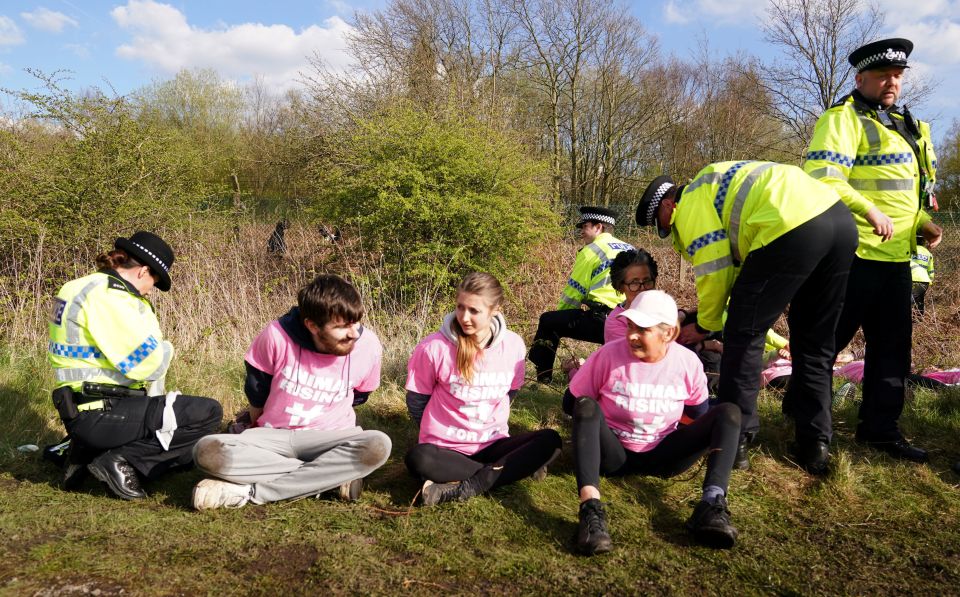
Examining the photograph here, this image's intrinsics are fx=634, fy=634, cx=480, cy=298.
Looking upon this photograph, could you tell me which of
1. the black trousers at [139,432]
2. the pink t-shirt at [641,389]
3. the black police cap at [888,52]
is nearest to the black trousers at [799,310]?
the pink t-shirt at [641,389]

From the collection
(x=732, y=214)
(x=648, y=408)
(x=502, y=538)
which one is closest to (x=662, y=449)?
(x=648, y=408)

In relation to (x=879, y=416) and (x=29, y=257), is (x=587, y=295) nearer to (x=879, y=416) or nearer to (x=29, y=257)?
(x=879, y=416)

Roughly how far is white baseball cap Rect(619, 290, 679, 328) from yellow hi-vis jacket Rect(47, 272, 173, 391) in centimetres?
258

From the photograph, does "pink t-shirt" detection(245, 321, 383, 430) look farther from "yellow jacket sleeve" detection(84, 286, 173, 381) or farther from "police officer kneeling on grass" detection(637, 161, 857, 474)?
"police officer kneeling on grass" detection(637, 161, 857, 474)

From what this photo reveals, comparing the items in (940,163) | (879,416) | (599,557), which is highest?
(940,163)

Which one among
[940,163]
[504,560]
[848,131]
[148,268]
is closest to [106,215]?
[148,268]

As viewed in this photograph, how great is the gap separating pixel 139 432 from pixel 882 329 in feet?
13.7

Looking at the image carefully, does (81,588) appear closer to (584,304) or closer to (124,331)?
(124,331)

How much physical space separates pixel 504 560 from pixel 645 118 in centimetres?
2199

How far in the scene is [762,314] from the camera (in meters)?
3.11

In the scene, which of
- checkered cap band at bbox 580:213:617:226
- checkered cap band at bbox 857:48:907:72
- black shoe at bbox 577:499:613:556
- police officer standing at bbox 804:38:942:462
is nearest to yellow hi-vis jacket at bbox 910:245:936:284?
police officer standing at bbox 804:38:942:462

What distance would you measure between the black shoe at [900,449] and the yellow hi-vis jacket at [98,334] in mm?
4204

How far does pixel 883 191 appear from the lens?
3.58 metres

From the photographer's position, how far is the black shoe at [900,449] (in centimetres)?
359
